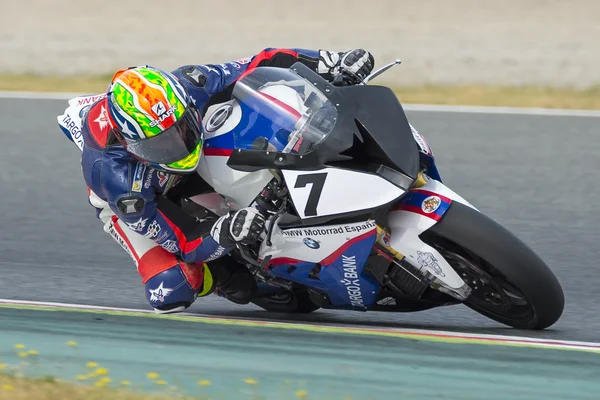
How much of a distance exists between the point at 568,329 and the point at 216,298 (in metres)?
Result: 2.06

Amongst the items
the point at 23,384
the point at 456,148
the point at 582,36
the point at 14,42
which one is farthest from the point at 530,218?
the point at 14,42

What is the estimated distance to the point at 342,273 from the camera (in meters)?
4.47

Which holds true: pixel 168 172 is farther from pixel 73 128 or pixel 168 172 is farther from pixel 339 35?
pixel 339 35

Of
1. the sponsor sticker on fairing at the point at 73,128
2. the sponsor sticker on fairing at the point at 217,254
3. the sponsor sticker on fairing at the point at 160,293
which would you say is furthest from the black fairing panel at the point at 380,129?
the sponsor sticker on fairing at the point at 73,128

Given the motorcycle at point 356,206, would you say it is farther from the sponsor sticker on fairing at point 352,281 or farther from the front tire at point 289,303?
the front tire at point 289,303

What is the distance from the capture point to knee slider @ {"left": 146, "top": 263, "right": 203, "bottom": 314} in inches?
196

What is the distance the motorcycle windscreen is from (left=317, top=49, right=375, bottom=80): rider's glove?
0.36 meters

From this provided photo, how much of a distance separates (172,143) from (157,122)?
11 centimetres

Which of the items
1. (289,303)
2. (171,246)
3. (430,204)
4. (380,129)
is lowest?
(289,303)

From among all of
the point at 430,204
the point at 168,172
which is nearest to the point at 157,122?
the point at 168,172

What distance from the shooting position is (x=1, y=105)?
9602mm

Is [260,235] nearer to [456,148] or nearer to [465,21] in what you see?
[456,148]

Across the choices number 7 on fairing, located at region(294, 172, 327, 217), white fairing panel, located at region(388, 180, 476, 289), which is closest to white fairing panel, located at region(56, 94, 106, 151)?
number 7 on fairing, located at region(294, 172, 327, 217)

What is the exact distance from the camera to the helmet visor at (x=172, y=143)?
4.27 m
